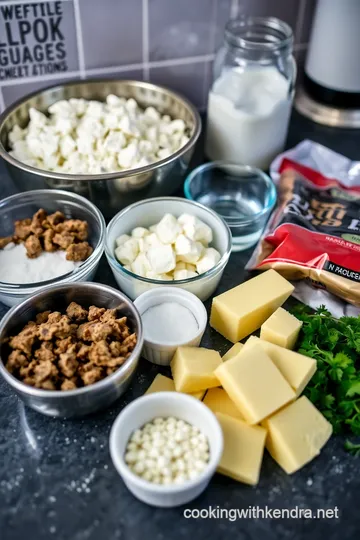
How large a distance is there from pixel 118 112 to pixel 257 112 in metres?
0.32

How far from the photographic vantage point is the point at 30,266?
3.59 feet

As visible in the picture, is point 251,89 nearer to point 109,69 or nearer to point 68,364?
point 109,69

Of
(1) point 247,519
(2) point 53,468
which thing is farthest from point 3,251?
(1) point 247,519

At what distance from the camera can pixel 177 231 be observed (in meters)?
1.10

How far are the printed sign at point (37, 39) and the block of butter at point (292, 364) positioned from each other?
0.83 m

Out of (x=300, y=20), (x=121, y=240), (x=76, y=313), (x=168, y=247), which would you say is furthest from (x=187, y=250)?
(x=300, y=20)

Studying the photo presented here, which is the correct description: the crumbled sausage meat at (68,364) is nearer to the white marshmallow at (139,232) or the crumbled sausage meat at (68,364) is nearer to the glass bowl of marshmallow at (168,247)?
the glass bowl of marshmallow at (168,247)

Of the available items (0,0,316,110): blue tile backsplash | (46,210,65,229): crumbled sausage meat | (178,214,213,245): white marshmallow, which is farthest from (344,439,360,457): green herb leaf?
(0,0,316,110): blue tile backsplash

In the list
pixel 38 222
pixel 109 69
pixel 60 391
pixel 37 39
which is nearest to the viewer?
pixel 60 391

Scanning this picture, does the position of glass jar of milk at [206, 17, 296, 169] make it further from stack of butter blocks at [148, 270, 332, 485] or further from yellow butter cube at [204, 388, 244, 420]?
yellow butter cube at [204, 388, 244, 420]

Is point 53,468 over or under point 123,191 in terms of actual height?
under

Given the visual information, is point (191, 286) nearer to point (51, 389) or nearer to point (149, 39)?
point (51, 389)

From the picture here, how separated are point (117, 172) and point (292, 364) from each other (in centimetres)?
50

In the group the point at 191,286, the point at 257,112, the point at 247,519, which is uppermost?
the point at 257,112
